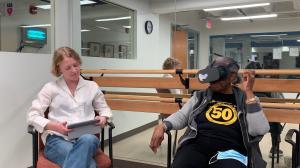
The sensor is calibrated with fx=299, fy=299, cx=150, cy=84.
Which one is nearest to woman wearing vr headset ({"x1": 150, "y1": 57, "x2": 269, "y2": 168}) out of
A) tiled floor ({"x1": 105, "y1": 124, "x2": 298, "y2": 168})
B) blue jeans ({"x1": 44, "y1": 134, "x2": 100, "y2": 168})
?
blue jeans ({"x1": 44, "y1": 134, "x2": 100, "y2": 168})

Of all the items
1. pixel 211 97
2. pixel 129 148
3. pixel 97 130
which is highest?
pixel 211 97

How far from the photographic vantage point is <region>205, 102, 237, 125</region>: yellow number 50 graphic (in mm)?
1810

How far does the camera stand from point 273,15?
12.4 ft

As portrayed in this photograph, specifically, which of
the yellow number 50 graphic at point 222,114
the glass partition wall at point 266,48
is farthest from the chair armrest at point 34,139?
the glass partition wall at point 266,48

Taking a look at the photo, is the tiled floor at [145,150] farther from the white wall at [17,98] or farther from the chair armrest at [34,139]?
the chair armrest at [34,139]

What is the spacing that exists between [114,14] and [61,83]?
2.07 m

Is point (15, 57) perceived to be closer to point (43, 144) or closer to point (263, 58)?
point (43, 144)

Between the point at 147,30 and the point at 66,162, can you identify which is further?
the point at 147,30

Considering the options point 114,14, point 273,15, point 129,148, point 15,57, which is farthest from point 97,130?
point 273,15

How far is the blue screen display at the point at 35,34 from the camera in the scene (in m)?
2.85

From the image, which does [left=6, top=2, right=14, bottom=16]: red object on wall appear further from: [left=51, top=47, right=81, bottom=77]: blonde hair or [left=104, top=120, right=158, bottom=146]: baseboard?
[left=104, top=120, right=158, bottom=146]: baseboard

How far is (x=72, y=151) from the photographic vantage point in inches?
68.9

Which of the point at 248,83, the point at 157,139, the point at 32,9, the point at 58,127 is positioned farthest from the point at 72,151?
the point at 32,9

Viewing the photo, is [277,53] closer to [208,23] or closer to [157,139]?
[208,23]
